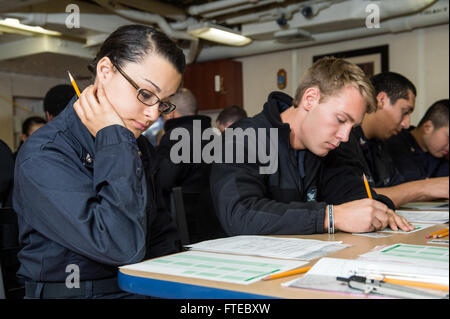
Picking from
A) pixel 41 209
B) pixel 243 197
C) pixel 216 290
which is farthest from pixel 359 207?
pixel 41 209

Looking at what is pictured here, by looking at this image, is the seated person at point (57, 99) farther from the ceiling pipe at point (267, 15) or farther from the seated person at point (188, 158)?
the ceiling pipe at point (267, 15)

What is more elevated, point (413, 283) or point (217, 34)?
point (217, 34)

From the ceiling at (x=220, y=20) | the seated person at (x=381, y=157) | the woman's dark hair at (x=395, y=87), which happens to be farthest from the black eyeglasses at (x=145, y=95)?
the ceiling at (x=220, y=20)

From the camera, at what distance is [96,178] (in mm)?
1104

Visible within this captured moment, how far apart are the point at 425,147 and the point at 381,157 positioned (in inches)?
33.6

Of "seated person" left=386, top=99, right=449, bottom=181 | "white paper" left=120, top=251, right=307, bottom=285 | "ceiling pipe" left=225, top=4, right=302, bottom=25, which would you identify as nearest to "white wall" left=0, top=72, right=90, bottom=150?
"ceiling pipe" left=225, top=4, right=302, bottom=25

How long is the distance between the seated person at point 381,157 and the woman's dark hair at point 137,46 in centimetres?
100

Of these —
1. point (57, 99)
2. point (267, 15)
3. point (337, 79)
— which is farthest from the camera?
point (267, 15)

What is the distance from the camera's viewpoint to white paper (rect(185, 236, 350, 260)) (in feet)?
3.45

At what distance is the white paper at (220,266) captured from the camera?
0.85m

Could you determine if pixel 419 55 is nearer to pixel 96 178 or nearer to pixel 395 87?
pixel 395 87

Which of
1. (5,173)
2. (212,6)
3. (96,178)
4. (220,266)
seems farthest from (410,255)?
(212,6)

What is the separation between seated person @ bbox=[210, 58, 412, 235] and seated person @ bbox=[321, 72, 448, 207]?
5.7 inches

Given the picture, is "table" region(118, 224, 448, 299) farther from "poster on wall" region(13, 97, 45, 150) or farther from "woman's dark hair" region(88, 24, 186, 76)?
"poster on wall" region(13, 97, 45, 150)
